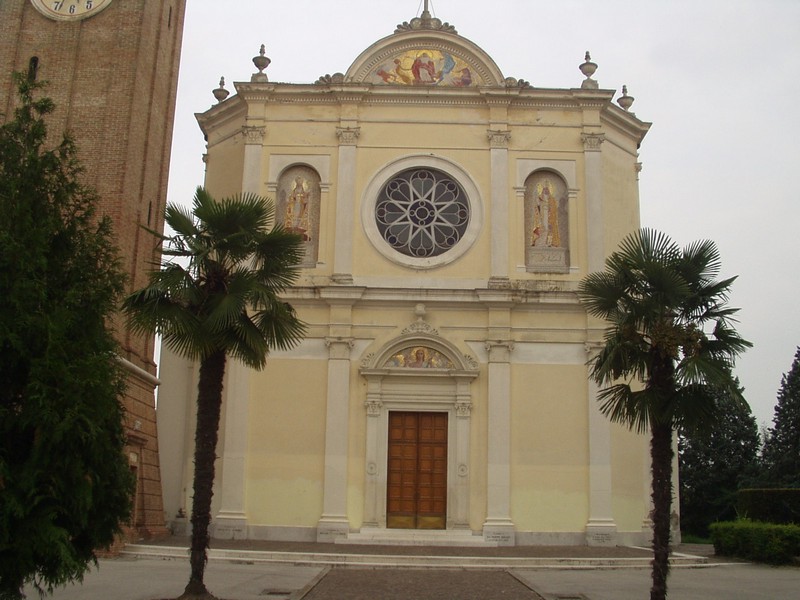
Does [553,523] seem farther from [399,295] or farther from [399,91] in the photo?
[399,91]

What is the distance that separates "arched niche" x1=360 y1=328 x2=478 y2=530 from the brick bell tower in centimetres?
545

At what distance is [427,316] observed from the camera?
23.4 metres

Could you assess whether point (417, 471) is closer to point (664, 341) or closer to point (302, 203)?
point (302, 203)

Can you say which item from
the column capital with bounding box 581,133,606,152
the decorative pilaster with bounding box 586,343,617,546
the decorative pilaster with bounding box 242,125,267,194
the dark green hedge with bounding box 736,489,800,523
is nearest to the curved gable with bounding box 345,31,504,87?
the decorative pilaster with bounding box 242,125,267,194

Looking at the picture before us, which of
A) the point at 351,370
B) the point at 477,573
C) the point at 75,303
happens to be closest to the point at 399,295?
the point at 351,370

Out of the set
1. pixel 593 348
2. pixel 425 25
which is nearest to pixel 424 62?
pixel 425 25

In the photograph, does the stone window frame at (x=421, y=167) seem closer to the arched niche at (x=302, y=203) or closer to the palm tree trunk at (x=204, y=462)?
the arched niche at (x=302, y=203)

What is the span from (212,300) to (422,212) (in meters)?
11.8

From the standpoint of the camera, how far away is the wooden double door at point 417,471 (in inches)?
888

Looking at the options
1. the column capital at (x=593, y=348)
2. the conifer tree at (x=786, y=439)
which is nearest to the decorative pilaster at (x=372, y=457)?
the column capital at (x=593, y=348)

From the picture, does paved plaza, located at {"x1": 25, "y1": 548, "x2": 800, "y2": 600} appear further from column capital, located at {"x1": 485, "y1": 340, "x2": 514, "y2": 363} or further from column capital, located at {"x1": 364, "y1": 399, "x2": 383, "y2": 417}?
column capital, located at {"x1": 485, "y1": 340, "x2": 514, "y2": 363}

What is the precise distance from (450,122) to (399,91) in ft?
5.30

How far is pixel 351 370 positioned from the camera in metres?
23.2

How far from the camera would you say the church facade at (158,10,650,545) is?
22.5 metres
